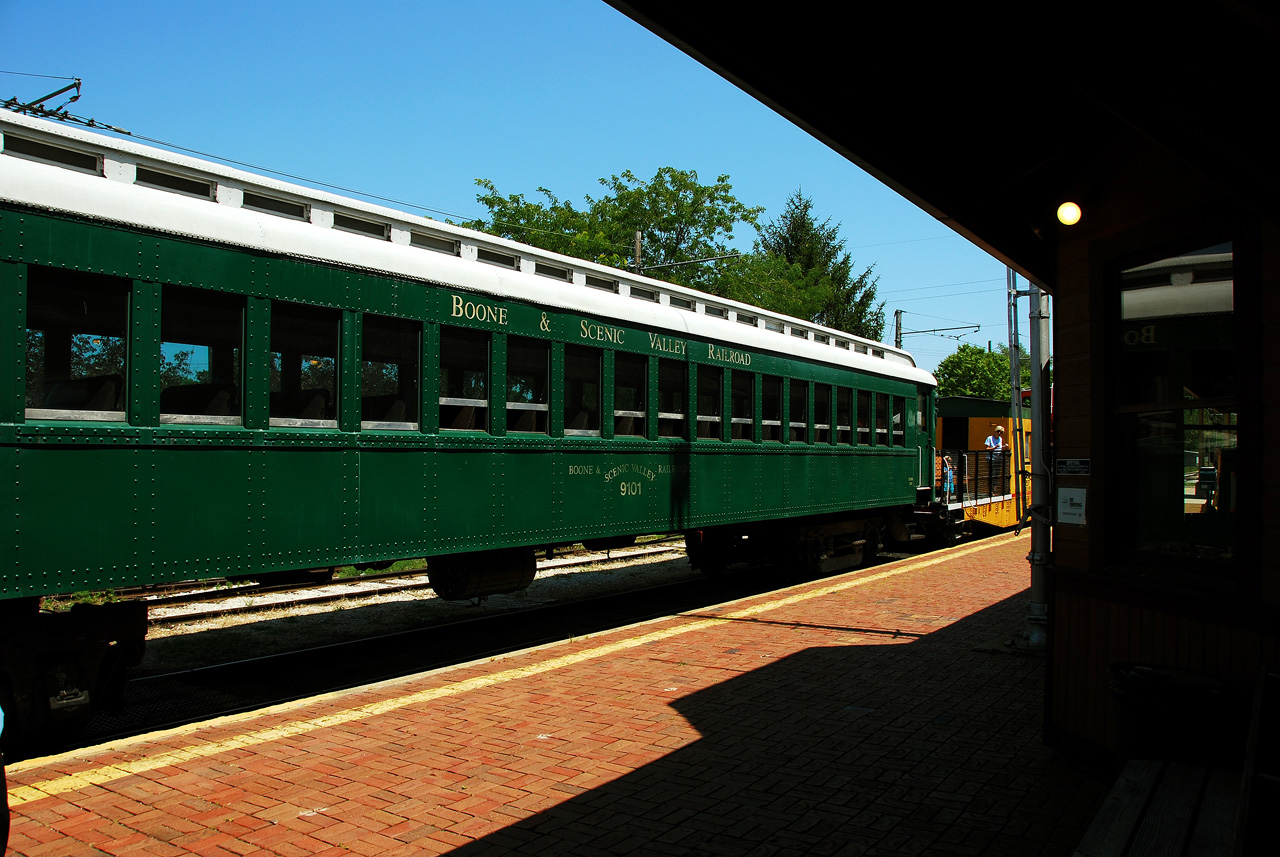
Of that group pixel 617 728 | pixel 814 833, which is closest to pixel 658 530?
pixel 617 728

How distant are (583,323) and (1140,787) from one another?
6241 millimetres

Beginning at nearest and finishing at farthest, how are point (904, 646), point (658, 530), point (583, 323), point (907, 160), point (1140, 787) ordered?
point (1140, 787), point (907, 160), point (904, 646), point (583, 323), point (658, 530)

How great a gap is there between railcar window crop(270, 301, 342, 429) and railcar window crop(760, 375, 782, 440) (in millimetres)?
6153

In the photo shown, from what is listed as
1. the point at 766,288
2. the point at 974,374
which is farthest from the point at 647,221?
the point at 974,374

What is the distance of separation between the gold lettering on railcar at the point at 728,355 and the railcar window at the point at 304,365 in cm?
495

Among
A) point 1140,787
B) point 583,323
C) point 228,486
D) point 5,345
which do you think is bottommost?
point 1140,787

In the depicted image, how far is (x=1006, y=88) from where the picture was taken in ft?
15.0

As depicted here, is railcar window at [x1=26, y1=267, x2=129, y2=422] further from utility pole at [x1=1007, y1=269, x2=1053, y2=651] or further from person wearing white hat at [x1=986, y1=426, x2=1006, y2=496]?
person wearing white hat at [x1=986, y1=426, x2=1006, y2=496]

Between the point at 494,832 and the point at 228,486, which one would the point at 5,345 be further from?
the point at 494,832

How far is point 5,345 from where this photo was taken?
519cm

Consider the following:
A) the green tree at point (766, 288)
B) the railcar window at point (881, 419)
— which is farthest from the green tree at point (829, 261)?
the railcar window at point (881, 419)

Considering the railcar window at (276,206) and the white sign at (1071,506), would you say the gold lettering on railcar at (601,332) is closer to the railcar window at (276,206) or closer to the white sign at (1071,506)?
the railcar window at (276,206)

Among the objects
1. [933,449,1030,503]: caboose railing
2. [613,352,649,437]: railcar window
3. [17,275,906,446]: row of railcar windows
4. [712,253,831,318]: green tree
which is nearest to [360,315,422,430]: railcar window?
[17,275,906,446]: row of railcar windows

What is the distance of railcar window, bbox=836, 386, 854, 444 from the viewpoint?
13.6 metres
